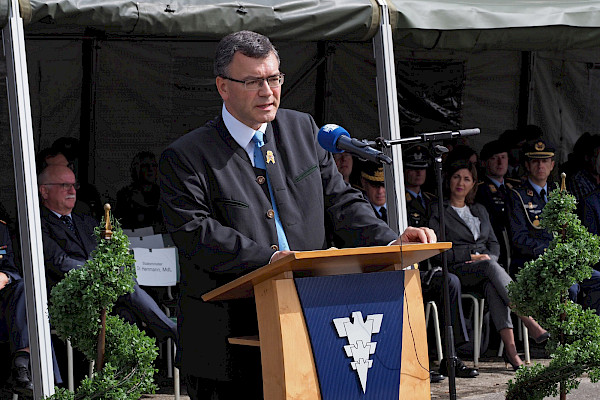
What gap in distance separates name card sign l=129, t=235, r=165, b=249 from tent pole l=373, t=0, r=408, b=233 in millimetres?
1876

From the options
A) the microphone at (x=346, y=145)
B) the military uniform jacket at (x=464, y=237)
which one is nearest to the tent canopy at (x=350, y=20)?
the military uniform jacket at (x=464, y=237)

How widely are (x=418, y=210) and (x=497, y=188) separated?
0.90 m

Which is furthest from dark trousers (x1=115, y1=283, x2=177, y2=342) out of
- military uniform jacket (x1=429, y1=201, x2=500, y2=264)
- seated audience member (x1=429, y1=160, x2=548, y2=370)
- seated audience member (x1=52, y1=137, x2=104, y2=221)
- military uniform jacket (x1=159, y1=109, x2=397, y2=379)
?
military uniform jacket (x1=159, y1=109, x2=397, y2=379)

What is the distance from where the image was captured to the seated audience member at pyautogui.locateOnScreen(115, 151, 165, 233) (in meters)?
7.82

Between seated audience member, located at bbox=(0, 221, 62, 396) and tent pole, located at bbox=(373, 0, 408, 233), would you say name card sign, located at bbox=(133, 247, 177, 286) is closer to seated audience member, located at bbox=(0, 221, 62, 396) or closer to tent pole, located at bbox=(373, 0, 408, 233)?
seated audience member, located at bbox=(0, 221, 62, 396)

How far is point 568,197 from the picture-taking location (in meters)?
5.10

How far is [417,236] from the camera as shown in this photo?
10.8 ft

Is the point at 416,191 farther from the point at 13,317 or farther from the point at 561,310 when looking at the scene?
the point at 13,317

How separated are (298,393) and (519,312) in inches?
103

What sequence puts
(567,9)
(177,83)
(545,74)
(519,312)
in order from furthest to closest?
(545,74)
(177,83)
(567,9)
(519,312)

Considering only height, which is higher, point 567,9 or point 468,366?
point 567,9

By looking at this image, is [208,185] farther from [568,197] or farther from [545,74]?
[545,74]

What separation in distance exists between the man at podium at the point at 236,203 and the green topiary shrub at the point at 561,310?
1.91 metres

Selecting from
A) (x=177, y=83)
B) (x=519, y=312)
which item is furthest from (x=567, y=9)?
(x=177, y=83)
